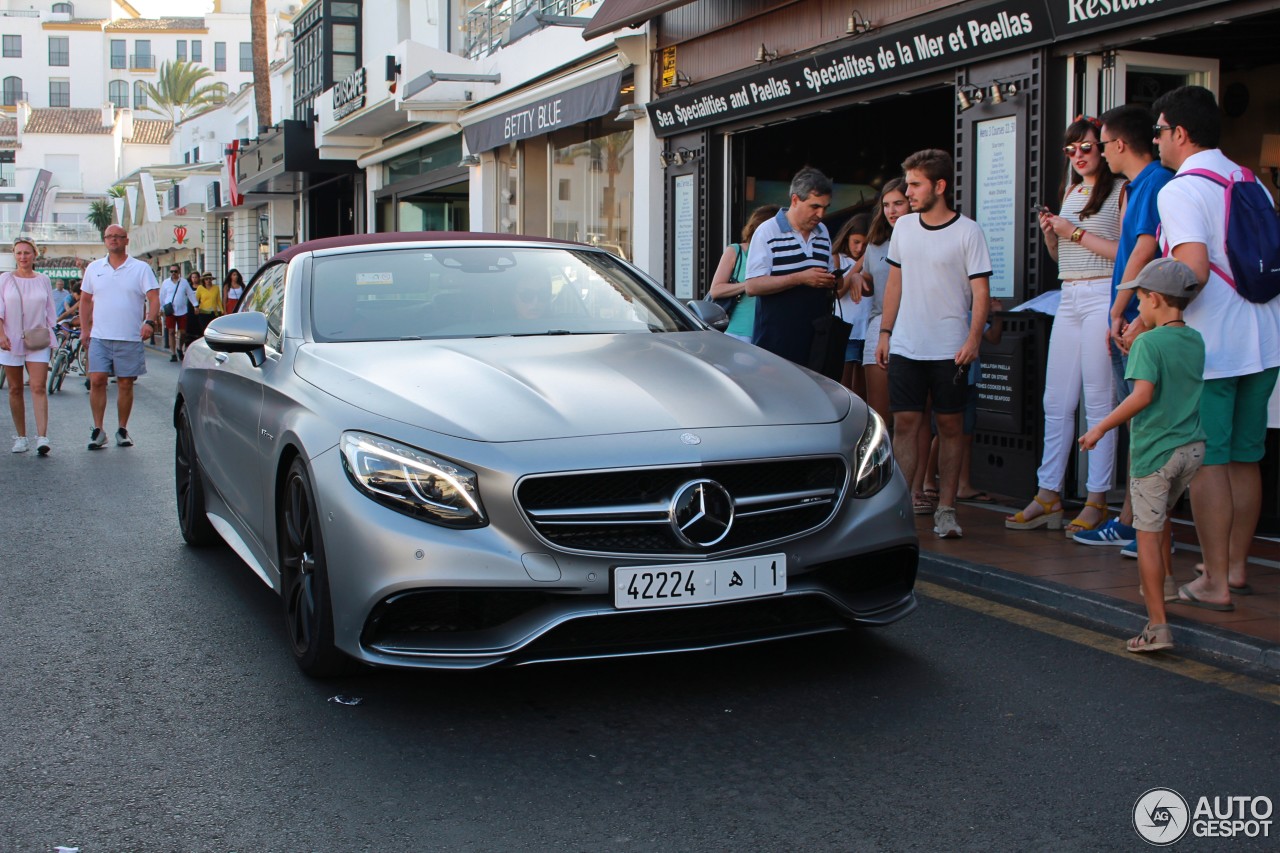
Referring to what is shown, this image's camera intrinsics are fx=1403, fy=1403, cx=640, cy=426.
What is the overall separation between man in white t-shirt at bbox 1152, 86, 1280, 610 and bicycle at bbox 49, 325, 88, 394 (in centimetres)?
1651

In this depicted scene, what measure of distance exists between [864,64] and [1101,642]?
6280mm

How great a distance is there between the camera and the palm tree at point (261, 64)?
3978 cm

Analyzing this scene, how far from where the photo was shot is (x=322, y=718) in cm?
424

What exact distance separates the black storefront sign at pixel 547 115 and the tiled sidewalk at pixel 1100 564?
791 cm

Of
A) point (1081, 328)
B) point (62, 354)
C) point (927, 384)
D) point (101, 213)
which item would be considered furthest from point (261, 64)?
point (101, 213)

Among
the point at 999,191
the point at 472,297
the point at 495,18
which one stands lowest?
the point at 472,297

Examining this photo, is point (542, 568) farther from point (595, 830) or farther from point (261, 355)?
point (261, 355)

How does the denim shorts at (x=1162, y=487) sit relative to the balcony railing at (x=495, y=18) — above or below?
below

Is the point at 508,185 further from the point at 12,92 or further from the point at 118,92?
the point at 12,92

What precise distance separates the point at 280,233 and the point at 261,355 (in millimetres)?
33373

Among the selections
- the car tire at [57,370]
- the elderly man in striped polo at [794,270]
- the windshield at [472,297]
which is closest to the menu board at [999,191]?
the elderly man in striped polo at [794,270]

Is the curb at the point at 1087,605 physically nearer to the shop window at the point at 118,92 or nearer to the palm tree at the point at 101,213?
the palm tree at the point at 101,213

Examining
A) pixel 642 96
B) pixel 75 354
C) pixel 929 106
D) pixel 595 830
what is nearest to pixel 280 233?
pixel 75 354

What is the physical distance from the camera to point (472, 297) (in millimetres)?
5480
